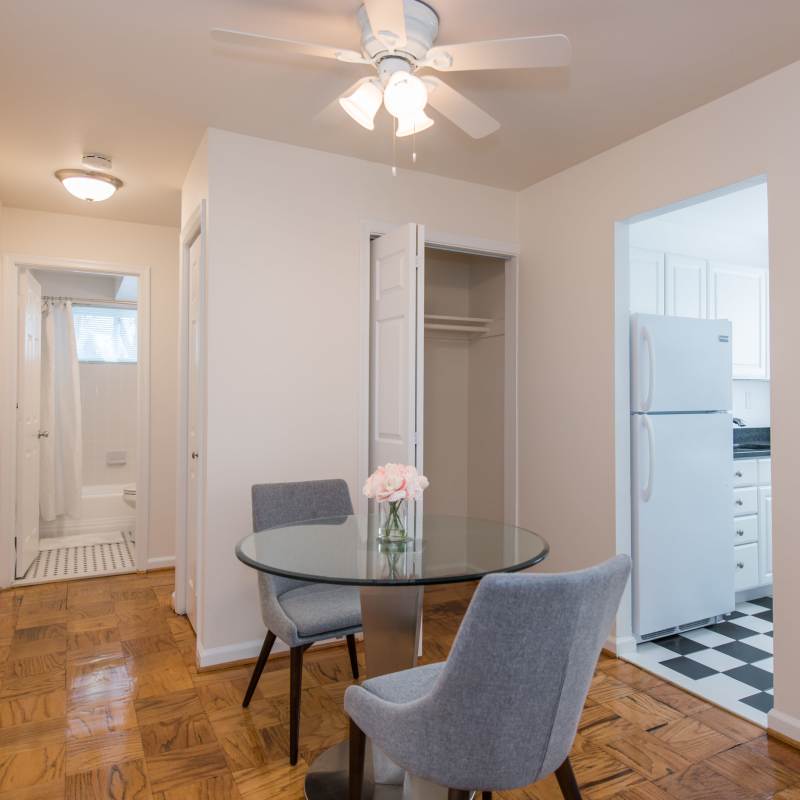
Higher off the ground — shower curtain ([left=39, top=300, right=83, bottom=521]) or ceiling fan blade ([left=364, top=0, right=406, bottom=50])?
ceiling fan blade ([left=364, top=0, right=406, bottom=50])

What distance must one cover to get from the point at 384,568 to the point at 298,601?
0.78 metres

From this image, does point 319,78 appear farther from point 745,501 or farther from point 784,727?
point 745,501

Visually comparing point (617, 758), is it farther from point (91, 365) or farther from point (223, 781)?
point (91, 365)

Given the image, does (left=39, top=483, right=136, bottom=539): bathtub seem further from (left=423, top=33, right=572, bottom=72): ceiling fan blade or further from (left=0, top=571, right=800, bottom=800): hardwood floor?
(left=423, top=33, right=572, bottom=72): ceiling fan blade

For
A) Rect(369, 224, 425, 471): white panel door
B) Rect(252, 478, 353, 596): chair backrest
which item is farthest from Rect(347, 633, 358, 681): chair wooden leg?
Rect(369, 224, 425, 471): white panel door

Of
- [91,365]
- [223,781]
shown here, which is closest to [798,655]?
[223,781]

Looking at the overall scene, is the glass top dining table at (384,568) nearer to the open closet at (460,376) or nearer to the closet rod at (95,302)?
the open closet at (460,376)

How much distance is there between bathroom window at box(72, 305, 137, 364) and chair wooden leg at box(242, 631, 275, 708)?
15.7ft

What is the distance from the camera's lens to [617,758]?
2.12 metres

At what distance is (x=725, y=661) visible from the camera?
2.92 m

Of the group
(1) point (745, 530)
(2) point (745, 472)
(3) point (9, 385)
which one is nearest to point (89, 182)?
(3) point (9, 385)

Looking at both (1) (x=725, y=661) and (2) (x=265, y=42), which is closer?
(2) (x=265, y=42)

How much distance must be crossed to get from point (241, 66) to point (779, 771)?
316 centimetres

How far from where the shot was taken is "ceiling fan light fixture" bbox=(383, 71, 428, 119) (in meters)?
1.81
